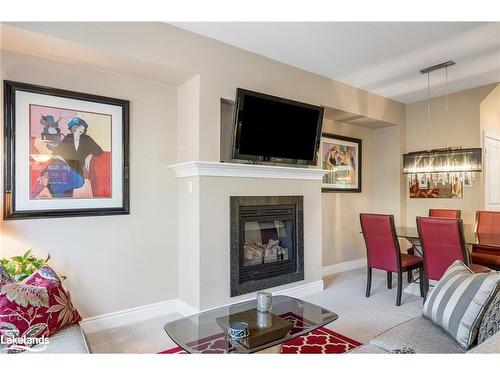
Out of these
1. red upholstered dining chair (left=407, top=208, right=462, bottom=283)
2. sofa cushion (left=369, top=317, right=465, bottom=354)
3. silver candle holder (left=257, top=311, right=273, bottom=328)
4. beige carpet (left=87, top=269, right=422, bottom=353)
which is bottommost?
beige carpet (left=87, top=269, right=422, bottom=353)

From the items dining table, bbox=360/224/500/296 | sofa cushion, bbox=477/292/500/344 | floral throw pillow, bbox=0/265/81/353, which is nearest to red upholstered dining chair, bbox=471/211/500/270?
dining table, bbox=360/224/500/296

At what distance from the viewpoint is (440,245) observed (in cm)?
309

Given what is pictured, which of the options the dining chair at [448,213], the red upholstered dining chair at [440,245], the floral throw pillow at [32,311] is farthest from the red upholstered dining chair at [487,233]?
the floral throw pillow at [32,311]

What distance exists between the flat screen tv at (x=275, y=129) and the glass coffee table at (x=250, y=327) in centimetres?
157

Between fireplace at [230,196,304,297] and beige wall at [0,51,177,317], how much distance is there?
68 centimetres

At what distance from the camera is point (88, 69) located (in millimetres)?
2895

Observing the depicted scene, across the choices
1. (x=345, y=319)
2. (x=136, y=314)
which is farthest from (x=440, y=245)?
(x=136, y=314)

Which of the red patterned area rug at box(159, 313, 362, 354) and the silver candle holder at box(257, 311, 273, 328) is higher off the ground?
the silver candle holder at box(257, 311, 273, 328)

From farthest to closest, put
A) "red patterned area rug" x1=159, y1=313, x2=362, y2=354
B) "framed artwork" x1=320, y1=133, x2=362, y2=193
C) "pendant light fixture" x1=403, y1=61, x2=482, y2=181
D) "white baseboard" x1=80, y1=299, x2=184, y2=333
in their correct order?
"framed artwork" x1=320, y1=133, x2=362, y2=193
"pendant light fixture" x1=403, y1=61, x2=482, y2=181
"white baseboard" x1=80, y1=299, x2=184, y2=333
"red patterned area rug" x1=159, y1=313, x2=362, y2=354

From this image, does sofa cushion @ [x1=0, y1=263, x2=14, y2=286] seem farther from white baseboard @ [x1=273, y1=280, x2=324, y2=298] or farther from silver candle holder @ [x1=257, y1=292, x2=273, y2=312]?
white baseboard @ [x1=273, y1=280, x2=324, y2=298]

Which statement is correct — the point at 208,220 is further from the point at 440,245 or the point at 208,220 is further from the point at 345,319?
the point at 440,245

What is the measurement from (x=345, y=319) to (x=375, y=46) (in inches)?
109

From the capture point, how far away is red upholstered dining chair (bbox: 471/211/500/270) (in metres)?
3.54
